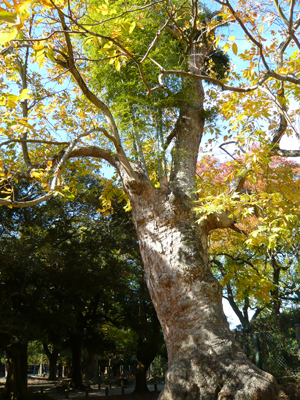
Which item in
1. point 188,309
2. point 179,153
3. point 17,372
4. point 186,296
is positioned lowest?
point 17,372

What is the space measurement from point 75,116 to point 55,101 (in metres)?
0.52

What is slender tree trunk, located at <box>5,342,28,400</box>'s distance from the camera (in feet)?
34.0

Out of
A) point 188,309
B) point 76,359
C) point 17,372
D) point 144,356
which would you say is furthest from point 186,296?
point 76,359

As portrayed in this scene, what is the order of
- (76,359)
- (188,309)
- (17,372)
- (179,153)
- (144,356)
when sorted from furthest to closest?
(76,359), (144,356), (17,372), (179,153), (188,309)

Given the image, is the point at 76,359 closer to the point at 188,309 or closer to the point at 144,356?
the point at 144,356

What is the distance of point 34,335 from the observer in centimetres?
938

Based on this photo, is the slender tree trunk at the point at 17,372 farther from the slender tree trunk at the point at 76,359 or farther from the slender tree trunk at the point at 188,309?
the slender tree trunk at the point at 188,309

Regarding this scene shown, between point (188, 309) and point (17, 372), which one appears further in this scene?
point (17, 372)

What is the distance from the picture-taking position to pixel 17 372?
34.8ft

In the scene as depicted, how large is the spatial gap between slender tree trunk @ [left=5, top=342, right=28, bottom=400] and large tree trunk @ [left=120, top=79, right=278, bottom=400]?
845cm

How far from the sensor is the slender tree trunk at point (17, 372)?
10.4 metres

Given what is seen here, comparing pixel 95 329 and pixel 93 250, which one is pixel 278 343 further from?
pixel 95 329

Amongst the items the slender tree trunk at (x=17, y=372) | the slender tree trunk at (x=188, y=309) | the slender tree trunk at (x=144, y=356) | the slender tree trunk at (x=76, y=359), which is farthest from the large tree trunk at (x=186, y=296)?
the slender tree trunk at (x=76, y=359)

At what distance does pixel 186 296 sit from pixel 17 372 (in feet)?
31.4
